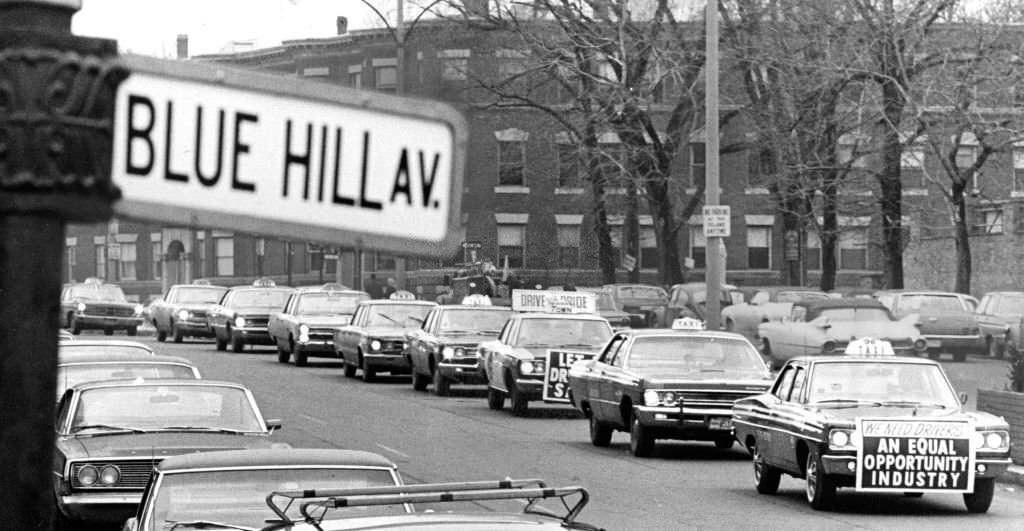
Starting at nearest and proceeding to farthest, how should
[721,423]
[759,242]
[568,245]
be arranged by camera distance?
[721,423] < [568,245] < [759,242]

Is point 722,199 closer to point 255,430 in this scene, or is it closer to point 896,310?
point 896,310

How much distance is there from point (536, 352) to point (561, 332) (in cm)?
89

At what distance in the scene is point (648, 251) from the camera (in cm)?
7025

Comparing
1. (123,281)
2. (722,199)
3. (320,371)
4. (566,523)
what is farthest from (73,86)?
(123,281)

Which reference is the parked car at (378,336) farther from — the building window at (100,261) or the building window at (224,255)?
the building window at (100,261)

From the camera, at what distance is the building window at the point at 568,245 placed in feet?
226

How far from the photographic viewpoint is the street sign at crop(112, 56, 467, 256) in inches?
104

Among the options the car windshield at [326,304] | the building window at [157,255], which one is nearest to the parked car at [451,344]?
the car windshield at [326,304]

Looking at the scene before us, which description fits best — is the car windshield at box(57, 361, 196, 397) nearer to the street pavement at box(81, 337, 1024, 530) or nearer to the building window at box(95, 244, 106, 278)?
the street pavement at box(81, 337, 1024, 530)

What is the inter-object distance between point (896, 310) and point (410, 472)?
25.9 metres

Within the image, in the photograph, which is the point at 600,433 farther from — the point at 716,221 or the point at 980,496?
the point at 716,221

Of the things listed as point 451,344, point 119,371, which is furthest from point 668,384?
point 451,344

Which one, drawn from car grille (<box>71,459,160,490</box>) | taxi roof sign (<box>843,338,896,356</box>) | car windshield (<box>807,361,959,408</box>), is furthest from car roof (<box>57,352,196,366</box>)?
taxi roof sign (<box>843,338,896,356</box>)

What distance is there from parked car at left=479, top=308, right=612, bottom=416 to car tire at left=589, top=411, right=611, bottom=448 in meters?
3.71
